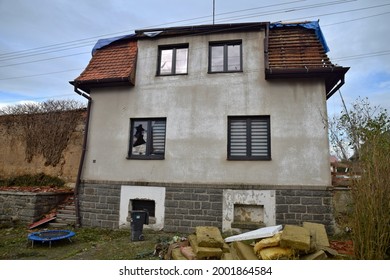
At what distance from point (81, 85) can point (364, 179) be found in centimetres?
796

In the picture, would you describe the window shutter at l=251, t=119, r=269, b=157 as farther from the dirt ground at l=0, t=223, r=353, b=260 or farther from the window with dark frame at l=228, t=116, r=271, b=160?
the dirt ground at l=0, t=223, r=353, b=260

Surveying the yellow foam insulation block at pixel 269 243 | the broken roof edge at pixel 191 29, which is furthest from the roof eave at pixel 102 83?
the yellow foam insulation block at pixel 269 243

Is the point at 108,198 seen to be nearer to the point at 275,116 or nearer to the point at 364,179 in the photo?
the point at 275,116

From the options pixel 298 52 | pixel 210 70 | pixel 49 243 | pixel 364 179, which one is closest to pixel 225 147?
pixel 210 70

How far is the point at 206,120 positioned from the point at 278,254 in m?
A: 4.33

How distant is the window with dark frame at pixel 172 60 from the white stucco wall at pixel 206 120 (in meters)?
0.23

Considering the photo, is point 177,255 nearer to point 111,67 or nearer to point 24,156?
point 111,67

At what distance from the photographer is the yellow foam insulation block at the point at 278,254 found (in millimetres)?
3658

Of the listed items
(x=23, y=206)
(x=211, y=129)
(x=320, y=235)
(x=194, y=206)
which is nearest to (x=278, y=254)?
(x=320, y=235)

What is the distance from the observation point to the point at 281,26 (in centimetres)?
795

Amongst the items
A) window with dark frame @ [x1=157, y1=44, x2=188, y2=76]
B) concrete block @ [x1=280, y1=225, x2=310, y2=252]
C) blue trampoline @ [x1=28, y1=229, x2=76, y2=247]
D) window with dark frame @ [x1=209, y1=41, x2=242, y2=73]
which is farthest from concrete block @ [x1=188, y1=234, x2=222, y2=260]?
window with dark frame @ [x1=157, y1=44, x2=188, y2=76]

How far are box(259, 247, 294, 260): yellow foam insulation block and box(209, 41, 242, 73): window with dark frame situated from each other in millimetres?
5268

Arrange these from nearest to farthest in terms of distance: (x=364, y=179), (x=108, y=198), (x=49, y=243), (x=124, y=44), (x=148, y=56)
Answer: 1. (x=364, y=179)
2. (x=49, y=243)
3. (x=108, y=198)
4. (x=148, y=56)
5. (x=124, y=44)

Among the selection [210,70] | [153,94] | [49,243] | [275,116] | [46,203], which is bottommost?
[49,243]
